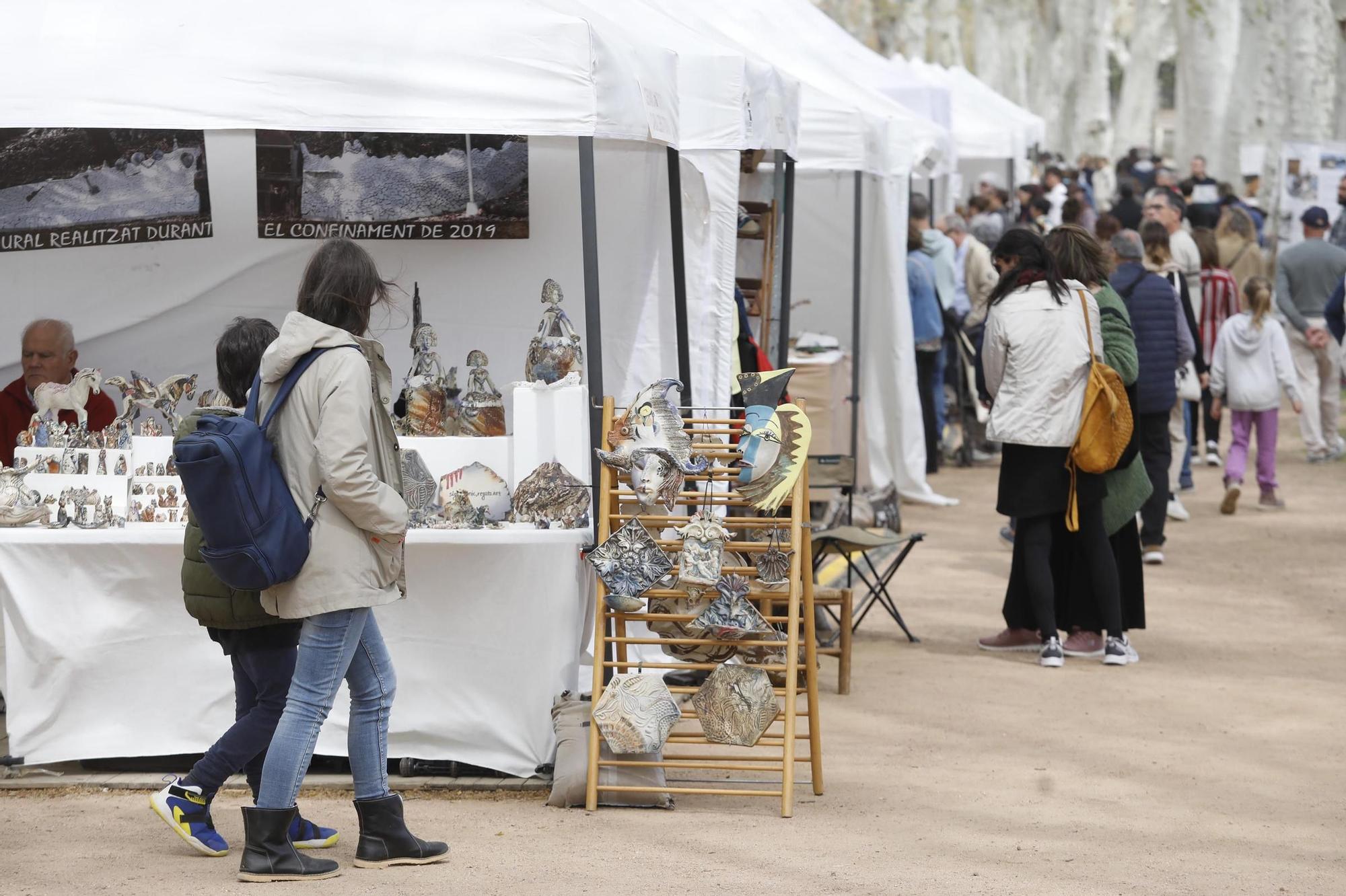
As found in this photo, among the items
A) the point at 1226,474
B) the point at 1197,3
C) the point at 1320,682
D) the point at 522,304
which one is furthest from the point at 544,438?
the point at 1197,3

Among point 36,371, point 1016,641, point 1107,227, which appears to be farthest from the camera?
point 1107,227

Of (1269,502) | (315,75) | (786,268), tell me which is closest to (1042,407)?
(786,268)

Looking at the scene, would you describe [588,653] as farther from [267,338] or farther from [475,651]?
[267,338]

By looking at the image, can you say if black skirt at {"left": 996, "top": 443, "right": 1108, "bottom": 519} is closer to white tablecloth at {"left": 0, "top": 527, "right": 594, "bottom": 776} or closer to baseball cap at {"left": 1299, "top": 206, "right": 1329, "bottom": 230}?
white tablecloth at {"left": 0, "top": 527, "right": 594, "bottom": 776}

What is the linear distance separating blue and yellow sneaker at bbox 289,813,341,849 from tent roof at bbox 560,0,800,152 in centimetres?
283

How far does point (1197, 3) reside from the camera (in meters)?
24.2

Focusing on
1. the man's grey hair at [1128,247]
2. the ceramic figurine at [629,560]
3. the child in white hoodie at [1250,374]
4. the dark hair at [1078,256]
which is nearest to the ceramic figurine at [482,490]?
the ceramic figurine at [629,560]

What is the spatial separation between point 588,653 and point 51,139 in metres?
2.97

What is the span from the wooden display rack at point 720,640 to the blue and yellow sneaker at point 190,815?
1055mm

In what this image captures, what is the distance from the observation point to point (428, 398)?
5414mm

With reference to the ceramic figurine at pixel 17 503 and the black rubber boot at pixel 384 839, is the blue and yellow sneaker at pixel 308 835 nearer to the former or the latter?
the black rubber boot at pixel 384 839

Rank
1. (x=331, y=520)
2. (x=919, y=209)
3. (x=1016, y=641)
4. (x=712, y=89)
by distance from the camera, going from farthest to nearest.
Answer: (x=919, y=209) < (x=1016, y=641) < (x=712, y=89) < (x=331, y=520)

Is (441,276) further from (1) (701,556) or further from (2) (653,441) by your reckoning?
(1) (701,556)

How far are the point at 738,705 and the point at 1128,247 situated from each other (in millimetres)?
4532
